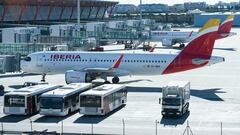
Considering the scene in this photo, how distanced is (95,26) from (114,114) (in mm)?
87153

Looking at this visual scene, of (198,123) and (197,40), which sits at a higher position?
(197,40)

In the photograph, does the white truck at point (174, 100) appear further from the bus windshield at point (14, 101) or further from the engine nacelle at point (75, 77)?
the engine nacelle at point (75, 77)

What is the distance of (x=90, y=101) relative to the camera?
40.6 meters

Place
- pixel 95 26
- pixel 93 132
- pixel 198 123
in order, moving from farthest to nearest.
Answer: pixel 95 26
pixel 198 123
pixel 93 132

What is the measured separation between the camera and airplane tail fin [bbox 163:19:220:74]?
5606 cm

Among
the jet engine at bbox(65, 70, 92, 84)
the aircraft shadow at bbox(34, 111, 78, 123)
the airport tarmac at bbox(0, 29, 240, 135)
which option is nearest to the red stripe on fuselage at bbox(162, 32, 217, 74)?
Result: the airport tarmac at bbox(0, 29, 240, 135)

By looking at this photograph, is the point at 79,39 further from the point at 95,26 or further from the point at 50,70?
the point at 50,70

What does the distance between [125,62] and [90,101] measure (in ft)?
56.8

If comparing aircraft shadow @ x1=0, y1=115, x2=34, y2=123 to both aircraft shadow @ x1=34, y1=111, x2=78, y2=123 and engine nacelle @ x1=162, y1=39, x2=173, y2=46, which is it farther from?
engine nacelle @ x1=162, y1=39, x2=173, y2=46

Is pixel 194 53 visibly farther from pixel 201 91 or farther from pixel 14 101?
pixel 14 101

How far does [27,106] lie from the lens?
41062 millimetres

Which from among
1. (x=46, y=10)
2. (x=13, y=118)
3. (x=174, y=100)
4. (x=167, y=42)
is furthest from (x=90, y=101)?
(x=46, y=10)

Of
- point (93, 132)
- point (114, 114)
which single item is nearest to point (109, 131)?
point (93, 132)

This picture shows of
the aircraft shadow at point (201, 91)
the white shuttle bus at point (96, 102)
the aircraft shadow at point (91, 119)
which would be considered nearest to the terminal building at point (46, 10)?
the aircraft shadow at point (201, 91)
